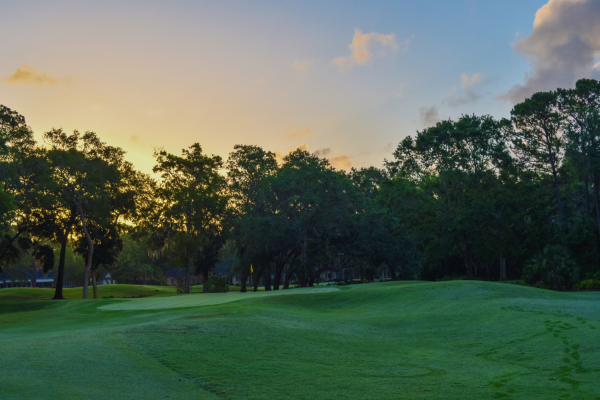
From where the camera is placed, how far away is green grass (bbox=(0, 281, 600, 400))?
7531 millimetres

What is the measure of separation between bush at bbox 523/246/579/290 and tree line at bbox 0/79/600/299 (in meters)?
6.19

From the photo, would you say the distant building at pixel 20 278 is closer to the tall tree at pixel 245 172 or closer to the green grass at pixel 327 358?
the tall tree at pixel 245 172

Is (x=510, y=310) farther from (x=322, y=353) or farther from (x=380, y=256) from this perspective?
(x=380, y=256)

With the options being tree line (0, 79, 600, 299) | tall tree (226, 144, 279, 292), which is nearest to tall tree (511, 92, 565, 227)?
tree line (0, 79, 600, 299)

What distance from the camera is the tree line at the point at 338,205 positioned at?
40656 millimetres

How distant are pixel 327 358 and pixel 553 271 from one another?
83.7 feet

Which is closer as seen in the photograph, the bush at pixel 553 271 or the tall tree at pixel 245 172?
the bush at pixel 553 271

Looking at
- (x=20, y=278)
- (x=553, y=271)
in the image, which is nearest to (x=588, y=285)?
(x=553, y=271)

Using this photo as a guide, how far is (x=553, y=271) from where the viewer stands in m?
30.8

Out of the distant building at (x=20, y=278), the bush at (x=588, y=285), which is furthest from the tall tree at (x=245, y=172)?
the distant building at (x=20, y=278)

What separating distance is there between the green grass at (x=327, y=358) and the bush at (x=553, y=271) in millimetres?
14060

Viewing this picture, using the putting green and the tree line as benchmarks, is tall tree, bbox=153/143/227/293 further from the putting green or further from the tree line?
the putting green

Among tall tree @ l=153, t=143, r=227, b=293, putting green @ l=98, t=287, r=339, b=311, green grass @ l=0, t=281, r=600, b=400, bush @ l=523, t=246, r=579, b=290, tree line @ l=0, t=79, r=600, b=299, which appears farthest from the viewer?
tall tree @ l=153, t=143, r=227, b=293

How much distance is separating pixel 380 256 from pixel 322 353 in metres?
33.5
